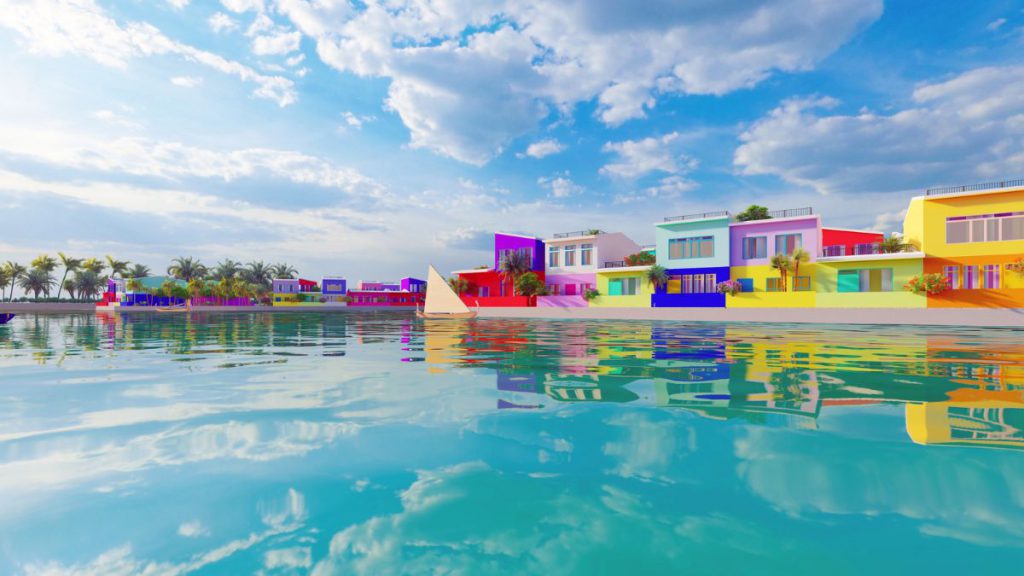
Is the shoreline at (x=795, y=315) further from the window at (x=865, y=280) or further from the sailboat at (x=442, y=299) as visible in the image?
the sailboat at (x=442, y=299)

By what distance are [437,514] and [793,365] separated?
10545 millimetres

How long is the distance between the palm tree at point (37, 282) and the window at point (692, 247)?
382ft

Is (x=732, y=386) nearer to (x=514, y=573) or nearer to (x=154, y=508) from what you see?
(x=514, y=573)

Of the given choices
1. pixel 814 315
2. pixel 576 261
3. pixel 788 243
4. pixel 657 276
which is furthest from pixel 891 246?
pixel 576 261

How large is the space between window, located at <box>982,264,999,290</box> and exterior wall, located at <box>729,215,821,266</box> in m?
9.74

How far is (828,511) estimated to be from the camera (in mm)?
3611

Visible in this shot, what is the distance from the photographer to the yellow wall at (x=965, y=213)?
103 ft

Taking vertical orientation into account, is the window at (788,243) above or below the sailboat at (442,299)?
above

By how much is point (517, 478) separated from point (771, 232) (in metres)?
41.8

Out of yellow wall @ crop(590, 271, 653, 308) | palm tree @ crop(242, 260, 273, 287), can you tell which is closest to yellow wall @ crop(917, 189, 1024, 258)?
yellow wall @ crop(590, 271, 653, 308)

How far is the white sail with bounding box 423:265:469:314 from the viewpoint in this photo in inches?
1660

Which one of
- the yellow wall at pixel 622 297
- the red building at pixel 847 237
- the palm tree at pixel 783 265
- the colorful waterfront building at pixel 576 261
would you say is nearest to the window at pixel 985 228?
the red building at pixel 847 237

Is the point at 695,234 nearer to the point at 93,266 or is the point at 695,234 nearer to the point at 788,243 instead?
the point at 788,243

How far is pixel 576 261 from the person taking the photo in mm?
49781
